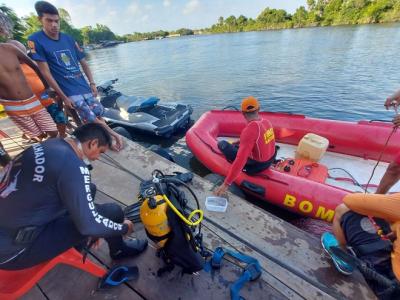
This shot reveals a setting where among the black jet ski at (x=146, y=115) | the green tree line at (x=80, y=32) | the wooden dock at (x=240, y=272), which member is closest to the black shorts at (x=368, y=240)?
the wooden dock at (x=240, y=272)

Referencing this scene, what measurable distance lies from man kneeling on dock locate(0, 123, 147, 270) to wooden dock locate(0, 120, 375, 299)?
0.45 metres

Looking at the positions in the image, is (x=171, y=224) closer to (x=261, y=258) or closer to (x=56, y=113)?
(x=261, y=258)

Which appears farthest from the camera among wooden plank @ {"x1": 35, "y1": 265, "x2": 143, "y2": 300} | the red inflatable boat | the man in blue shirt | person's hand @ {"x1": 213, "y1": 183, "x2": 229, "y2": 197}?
the red inflatable boat

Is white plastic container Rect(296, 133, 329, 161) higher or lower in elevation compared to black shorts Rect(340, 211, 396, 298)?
lower

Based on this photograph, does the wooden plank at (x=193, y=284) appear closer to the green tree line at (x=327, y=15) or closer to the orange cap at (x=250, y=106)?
the orange cap at (x=250, y=106)

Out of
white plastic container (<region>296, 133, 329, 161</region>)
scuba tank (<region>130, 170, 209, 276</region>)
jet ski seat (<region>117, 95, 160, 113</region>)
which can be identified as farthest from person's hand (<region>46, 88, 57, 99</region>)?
white plastic container (<region>296, 133, 329, 161</region>)

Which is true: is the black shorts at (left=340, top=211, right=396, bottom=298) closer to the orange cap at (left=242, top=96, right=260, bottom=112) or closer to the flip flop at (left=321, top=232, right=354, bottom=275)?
the flip flop at (left=321, top=232, right=354, bottom=275)

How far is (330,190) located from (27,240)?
2866 mm

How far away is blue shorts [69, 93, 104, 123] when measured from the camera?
2.92 meters

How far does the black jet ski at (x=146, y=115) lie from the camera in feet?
17.5

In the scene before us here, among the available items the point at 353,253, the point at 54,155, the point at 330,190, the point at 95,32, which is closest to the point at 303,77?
the point at 330,190

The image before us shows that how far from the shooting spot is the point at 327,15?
118ft

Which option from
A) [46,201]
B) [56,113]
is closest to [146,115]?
[56,113]

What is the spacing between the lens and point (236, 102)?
331 inches
